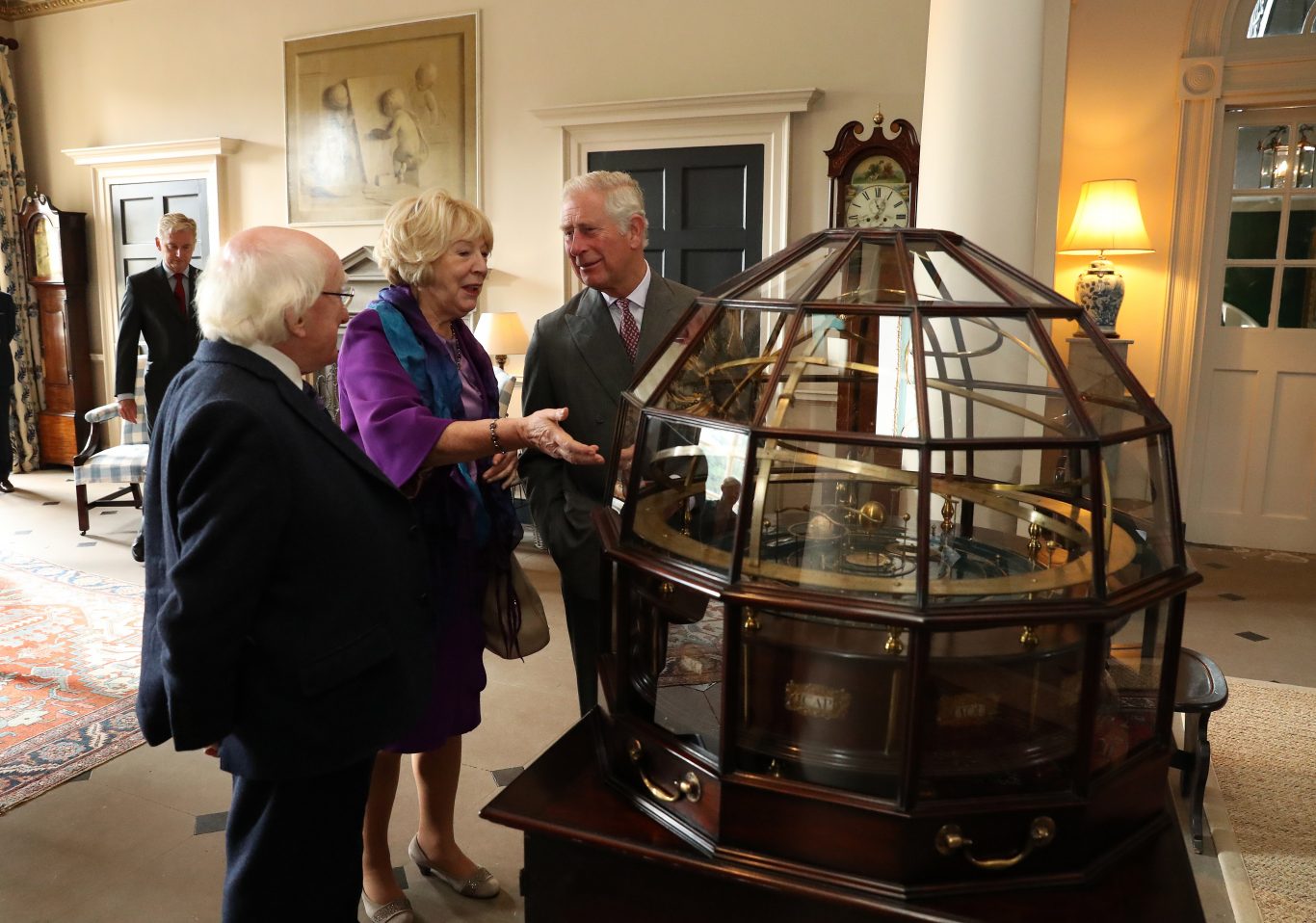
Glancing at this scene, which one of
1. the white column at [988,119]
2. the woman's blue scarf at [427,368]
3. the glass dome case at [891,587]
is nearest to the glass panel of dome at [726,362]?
the glass dome case at [891,587]

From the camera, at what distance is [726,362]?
1606 mm

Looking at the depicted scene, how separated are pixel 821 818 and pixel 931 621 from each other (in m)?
0.33

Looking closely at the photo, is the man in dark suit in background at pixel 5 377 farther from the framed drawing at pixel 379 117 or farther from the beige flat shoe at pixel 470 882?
the beige flat shoe at pixel 470 882

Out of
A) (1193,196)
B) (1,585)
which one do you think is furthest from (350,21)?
(1193,196)

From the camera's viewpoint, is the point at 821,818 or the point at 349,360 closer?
the point at 821,818

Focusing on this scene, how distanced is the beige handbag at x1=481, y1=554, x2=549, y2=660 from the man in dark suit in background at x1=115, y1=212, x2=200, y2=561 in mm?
3883

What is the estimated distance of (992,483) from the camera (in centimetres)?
170

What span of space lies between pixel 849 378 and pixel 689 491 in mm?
438

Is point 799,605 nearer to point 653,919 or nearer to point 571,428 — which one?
point 653,919

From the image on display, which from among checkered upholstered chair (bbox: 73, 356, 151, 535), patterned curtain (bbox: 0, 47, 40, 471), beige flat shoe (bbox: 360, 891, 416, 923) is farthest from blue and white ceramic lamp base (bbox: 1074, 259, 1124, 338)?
patterned curtain (bbox: 0, 47, 40, 471)

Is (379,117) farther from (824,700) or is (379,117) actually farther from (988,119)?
(824,700)

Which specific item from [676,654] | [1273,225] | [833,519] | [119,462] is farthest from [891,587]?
[119,462]

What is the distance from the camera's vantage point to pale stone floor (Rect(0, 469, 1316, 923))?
233cm

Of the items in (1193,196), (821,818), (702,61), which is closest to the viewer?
(821,818)
